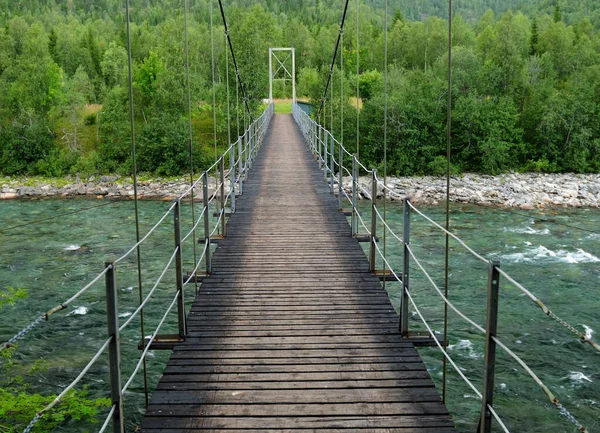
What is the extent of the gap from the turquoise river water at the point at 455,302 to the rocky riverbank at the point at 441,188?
16.6ft

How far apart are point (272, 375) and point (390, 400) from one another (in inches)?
28.2

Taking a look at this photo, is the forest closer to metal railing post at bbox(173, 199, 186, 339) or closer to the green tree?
the green tree

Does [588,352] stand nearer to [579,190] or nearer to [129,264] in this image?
[129,264]

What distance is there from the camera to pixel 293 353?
163 inches

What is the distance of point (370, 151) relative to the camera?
34844mm

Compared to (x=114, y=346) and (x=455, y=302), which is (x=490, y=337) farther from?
(x=455, y=302)

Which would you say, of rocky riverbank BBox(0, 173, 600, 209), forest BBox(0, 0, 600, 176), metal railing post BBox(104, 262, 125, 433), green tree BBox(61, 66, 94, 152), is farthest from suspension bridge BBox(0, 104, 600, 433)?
green tree BBox(61, 66, 94, 152)

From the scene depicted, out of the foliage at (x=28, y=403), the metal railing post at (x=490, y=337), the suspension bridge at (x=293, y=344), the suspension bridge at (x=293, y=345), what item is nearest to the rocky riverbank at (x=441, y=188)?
the foliage at (x=28, y=403)

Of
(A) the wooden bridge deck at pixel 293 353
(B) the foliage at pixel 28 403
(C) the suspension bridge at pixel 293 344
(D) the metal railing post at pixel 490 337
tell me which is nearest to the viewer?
(D) the metal railing post at pixel 490 337

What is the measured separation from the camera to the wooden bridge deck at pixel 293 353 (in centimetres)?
330

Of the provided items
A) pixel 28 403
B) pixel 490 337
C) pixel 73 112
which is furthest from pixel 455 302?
pixel 73 112

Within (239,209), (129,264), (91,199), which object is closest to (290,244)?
(239,209)

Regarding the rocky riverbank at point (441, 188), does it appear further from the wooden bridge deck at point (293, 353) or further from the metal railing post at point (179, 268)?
the metal railing post at point (179, 268)

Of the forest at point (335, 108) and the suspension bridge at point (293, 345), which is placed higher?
the forest at point (335, 108)
